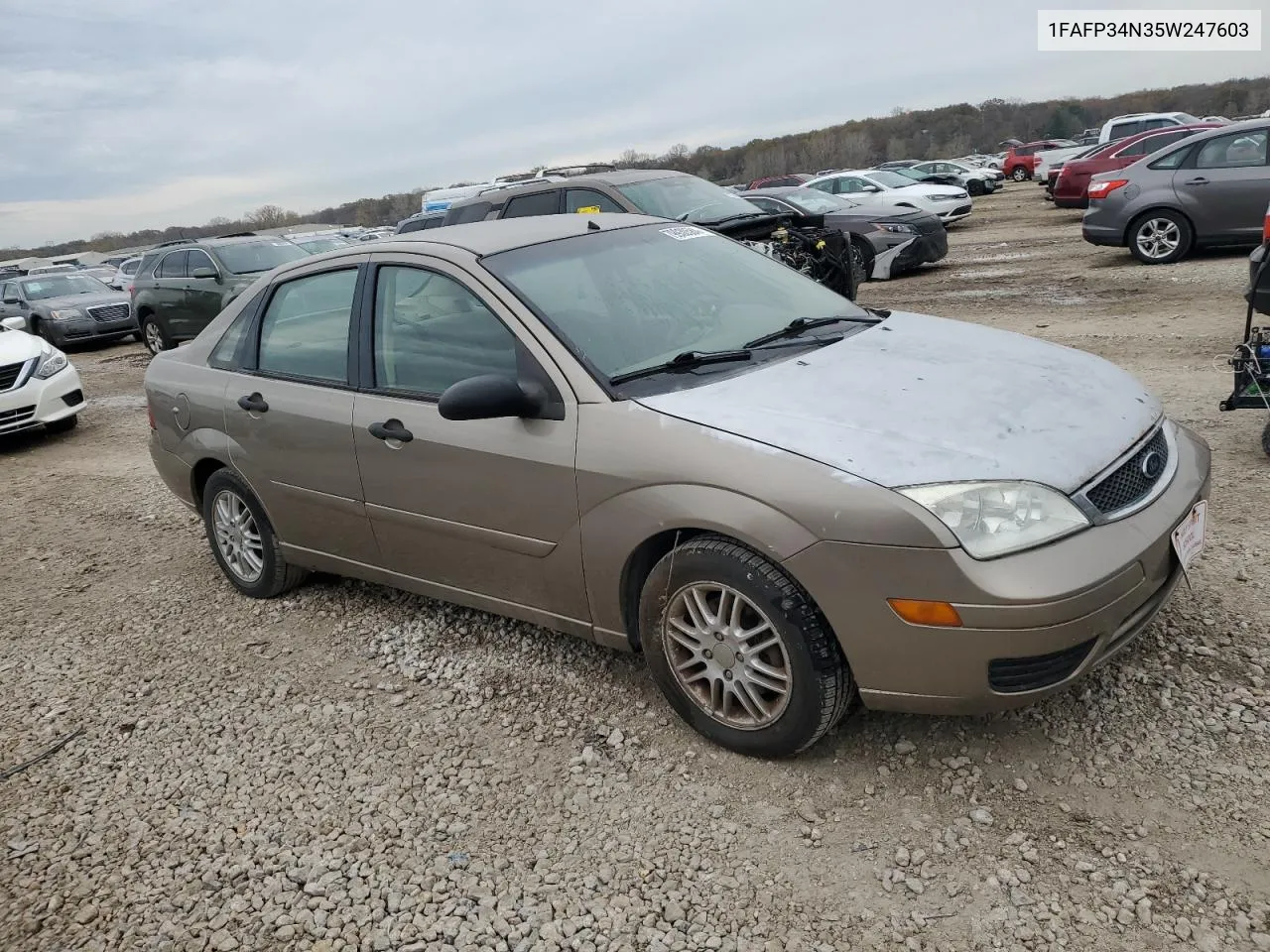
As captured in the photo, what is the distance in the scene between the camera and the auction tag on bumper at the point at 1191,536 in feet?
9.22

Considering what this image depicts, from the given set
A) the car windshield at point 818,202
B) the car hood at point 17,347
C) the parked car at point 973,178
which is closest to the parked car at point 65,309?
the car hood at point 17,347

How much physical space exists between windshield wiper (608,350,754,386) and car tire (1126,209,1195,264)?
→ 10555 millimetres

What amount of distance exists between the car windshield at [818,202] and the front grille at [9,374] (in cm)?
1061

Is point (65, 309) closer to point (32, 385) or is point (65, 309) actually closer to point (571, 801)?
point (32, 385)

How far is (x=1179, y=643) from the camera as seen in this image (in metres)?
3.30

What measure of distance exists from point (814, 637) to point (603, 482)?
0.80m

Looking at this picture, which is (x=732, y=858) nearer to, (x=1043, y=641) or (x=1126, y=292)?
(x=1043, y=641)

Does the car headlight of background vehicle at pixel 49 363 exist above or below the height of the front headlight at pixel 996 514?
below

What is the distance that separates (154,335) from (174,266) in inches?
46.1

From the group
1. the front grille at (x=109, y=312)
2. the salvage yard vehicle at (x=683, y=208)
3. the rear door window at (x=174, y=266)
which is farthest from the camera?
the front grille at (x=109, y=312)

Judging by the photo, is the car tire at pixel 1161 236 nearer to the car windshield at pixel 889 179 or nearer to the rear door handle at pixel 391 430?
the rear door handle at pixel 391 430

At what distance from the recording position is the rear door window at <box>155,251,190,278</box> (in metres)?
14.5

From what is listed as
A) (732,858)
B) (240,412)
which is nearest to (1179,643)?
(732,858)

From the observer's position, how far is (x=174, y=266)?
14.7m
